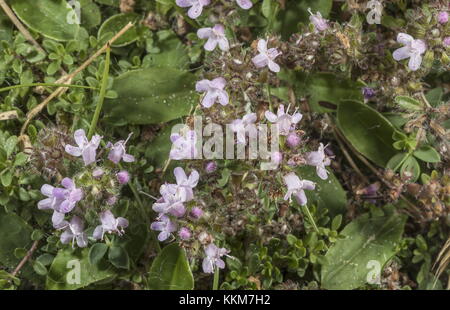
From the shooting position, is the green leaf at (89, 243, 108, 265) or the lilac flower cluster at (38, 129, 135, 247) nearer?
the lilac flower cluster at (38, 129, 135, 247)

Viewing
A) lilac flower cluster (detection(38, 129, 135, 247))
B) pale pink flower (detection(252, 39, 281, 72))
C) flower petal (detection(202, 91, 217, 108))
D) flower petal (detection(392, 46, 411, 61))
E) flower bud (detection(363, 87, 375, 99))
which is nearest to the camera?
lilac flower cluster (detection(38, 129, 135, 247))

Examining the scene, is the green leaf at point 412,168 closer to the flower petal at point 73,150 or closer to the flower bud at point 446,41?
the flower bud at point 446,41

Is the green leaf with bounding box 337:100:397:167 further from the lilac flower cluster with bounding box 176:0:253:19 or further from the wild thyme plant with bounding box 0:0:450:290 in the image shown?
the lilac flower cluster with bounding box 176:0:253:19

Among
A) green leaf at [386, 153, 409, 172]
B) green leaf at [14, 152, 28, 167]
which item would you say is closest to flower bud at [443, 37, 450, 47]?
green leaf at [386, 153, 409, 172]

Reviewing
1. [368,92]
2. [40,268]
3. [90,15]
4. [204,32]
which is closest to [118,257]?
[40,268]

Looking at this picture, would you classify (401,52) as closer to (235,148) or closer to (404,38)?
(404,38)

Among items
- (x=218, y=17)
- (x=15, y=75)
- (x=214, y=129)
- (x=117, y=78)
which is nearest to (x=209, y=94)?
(x=214, y=129)
